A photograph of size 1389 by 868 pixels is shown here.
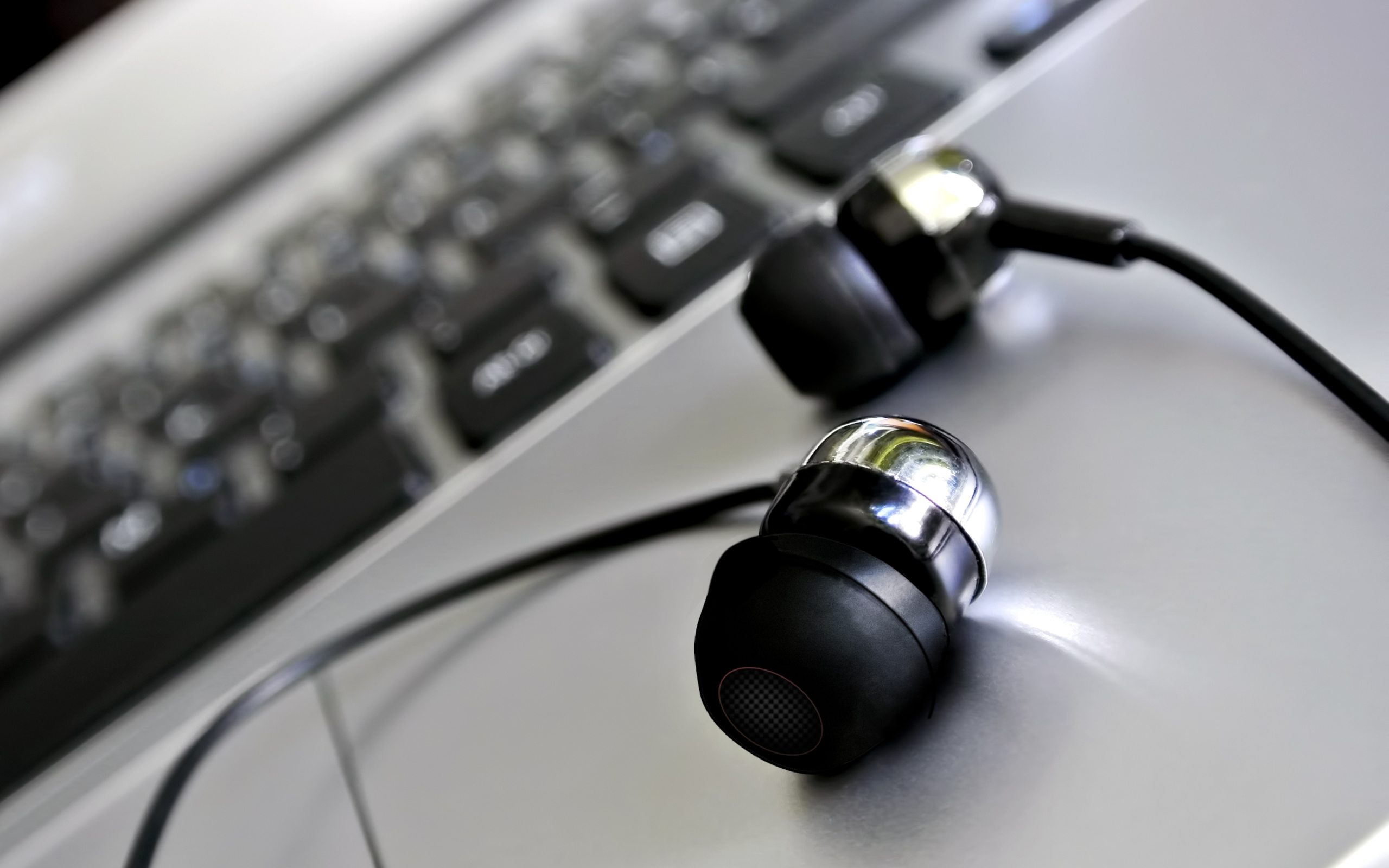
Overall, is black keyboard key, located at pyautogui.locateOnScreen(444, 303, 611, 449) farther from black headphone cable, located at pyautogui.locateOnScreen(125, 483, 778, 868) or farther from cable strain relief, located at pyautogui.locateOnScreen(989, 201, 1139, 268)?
cable strain relief, located at pyautogui.locateOnScreen(989, 201, 1139, 268)

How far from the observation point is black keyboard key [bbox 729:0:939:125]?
0.53 metres

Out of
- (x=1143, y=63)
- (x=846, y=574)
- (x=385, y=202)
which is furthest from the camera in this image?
(x=385, y=202)

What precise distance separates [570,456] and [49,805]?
255mm

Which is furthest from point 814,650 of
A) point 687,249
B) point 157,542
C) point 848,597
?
point 157,542

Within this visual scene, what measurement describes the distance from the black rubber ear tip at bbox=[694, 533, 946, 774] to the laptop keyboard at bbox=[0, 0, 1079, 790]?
0.24 meters

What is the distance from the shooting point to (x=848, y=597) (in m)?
0.26

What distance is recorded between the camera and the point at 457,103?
69cm

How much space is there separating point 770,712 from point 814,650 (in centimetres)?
2

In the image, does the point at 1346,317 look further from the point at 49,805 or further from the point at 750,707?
the point at 49,805

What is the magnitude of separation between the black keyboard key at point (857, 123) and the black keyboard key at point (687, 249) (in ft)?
0.11

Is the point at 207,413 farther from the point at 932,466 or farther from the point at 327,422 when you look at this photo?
the point at 932,466

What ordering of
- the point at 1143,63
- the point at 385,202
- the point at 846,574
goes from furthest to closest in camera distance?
the point at 385,202 → the point at 1143,63 → the point at 846,574

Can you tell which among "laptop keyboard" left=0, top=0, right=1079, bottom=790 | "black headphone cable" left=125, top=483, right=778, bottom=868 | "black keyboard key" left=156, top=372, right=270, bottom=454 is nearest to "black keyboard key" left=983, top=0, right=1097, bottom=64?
"laptop keyboard" left=0, top=0, right=1079, bottom=790

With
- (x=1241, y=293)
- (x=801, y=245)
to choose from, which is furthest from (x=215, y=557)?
(x=1241, y=293)
